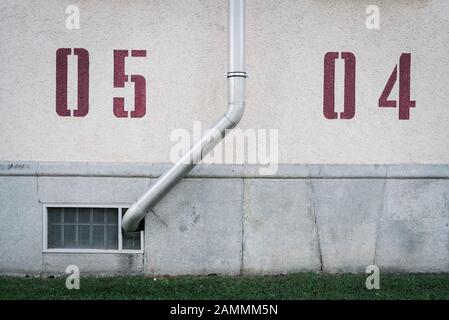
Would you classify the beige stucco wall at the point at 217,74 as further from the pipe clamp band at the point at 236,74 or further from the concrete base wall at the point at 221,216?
the pipe clamp band at the point at 236,74

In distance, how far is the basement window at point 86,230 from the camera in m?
5.86

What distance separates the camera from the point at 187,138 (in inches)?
229

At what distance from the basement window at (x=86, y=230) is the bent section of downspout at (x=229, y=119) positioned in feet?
1.58

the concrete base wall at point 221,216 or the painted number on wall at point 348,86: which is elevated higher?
the painted number on wall at point 348,86

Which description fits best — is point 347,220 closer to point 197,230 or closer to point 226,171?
point 226,171

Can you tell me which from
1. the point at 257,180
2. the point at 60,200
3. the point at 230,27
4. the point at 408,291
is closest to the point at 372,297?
the point at 408,291

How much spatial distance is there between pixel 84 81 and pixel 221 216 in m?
2.20

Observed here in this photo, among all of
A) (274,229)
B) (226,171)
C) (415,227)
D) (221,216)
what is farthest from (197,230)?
(415,227)

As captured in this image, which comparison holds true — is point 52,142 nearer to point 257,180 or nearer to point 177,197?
point 177,197

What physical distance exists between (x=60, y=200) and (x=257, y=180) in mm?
2263

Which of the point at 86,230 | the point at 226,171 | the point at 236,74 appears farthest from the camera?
the point at 86,230

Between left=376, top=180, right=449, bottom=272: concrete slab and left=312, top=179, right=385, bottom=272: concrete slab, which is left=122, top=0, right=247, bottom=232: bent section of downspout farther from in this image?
left=376, top=180, right=449, bottom=272: concrete slab

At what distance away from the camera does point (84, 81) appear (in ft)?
19.0

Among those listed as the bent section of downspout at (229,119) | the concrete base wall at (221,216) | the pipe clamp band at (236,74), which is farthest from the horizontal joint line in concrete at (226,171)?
the pipe clamp band at (236,74)
